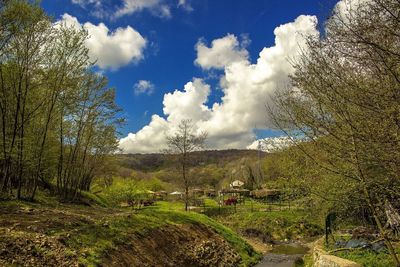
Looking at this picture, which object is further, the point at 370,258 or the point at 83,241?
the point at 370,258

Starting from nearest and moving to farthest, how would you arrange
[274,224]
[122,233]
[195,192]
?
[122,233] < [274,224] < [195,192]

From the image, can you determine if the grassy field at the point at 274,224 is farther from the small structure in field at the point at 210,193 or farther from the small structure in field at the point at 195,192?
the small structure in field at the point at 210,193

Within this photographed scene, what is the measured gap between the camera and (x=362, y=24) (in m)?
5.75

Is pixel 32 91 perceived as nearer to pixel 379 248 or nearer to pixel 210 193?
pixel 379 248

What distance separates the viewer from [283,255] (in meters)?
27.2

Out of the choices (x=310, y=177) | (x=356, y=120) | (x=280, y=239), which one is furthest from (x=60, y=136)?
(x=280, y=239)

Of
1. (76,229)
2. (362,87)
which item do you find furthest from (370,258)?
(76,229)

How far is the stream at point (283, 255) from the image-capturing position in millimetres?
23498

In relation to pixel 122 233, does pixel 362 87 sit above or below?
above

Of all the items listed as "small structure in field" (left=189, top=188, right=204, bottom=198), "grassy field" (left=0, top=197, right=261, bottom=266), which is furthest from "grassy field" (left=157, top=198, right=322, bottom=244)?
"grassy field" (left=0, top=197, right=261, bottom=266)

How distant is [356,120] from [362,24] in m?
1.94

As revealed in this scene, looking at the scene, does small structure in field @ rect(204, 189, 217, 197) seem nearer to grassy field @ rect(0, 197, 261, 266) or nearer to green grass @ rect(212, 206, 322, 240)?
green grass @ rect(212, 206, 322, 240)

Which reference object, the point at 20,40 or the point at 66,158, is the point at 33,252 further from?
the point at 66,158

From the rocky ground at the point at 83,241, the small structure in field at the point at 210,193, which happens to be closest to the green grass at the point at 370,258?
the rocky ground at the point at 83,241
